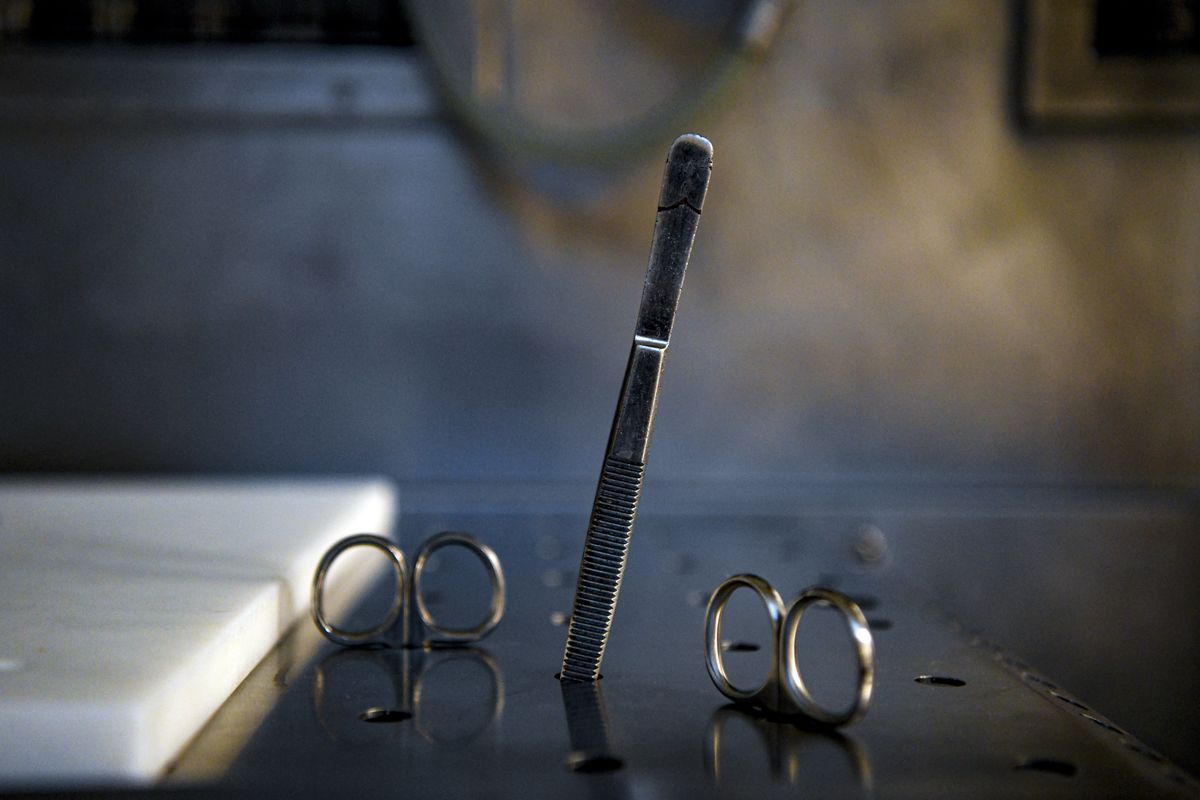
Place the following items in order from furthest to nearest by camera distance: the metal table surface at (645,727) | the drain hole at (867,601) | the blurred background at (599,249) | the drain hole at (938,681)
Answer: the blurred background at (599,249) → the drain hole at (867,601) → the drain hole at (938,681) → the metal table surface at (645,727)

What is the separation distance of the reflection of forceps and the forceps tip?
178 millimetres

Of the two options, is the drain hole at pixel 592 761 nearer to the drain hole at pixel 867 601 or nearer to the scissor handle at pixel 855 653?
the scissor handle at pixel 855 653

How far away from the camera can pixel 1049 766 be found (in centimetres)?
33

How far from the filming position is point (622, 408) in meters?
0.38

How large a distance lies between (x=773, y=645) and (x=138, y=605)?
26 cm

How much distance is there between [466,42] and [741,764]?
3.24 feet

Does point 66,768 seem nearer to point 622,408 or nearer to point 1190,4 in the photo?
point 622,408

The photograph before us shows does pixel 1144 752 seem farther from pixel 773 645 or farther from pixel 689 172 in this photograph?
pixel 689 172

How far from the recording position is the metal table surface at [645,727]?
0.32m

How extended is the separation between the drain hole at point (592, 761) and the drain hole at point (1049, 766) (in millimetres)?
116

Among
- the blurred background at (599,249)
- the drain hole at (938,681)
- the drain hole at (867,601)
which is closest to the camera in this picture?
the drain hole at (938,681)

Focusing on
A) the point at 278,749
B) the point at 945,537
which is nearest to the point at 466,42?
the point at 945,537

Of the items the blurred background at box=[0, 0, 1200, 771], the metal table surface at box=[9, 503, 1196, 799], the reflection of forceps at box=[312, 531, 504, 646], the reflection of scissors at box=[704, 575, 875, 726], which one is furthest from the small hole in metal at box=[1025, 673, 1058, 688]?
the blurred background at box=[0, 0, 1200, 771]

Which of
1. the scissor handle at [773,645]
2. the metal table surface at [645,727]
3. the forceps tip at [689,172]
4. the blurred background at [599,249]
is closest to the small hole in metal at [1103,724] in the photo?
the metal table surface at [645,727]
